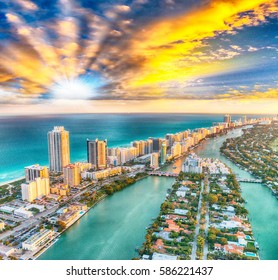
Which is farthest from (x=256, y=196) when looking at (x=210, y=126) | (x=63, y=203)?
(x=210, y=126)

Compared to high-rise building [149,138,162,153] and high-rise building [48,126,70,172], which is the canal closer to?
high-rise building [48,126,70,172]

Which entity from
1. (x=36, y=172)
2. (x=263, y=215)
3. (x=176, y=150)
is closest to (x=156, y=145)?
(x=176, y=150)

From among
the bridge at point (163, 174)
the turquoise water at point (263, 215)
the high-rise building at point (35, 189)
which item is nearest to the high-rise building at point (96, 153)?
the bridge at point (163, 174)

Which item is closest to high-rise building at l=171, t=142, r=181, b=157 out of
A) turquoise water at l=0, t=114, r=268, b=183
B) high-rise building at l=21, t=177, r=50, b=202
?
turquoise water at l=0, t=114, r=268, b=183

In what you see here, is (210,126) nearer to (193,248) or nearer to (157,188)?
(157,188)

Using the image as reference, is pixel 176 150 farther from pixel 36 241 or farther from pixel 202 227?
pixel 36 241
